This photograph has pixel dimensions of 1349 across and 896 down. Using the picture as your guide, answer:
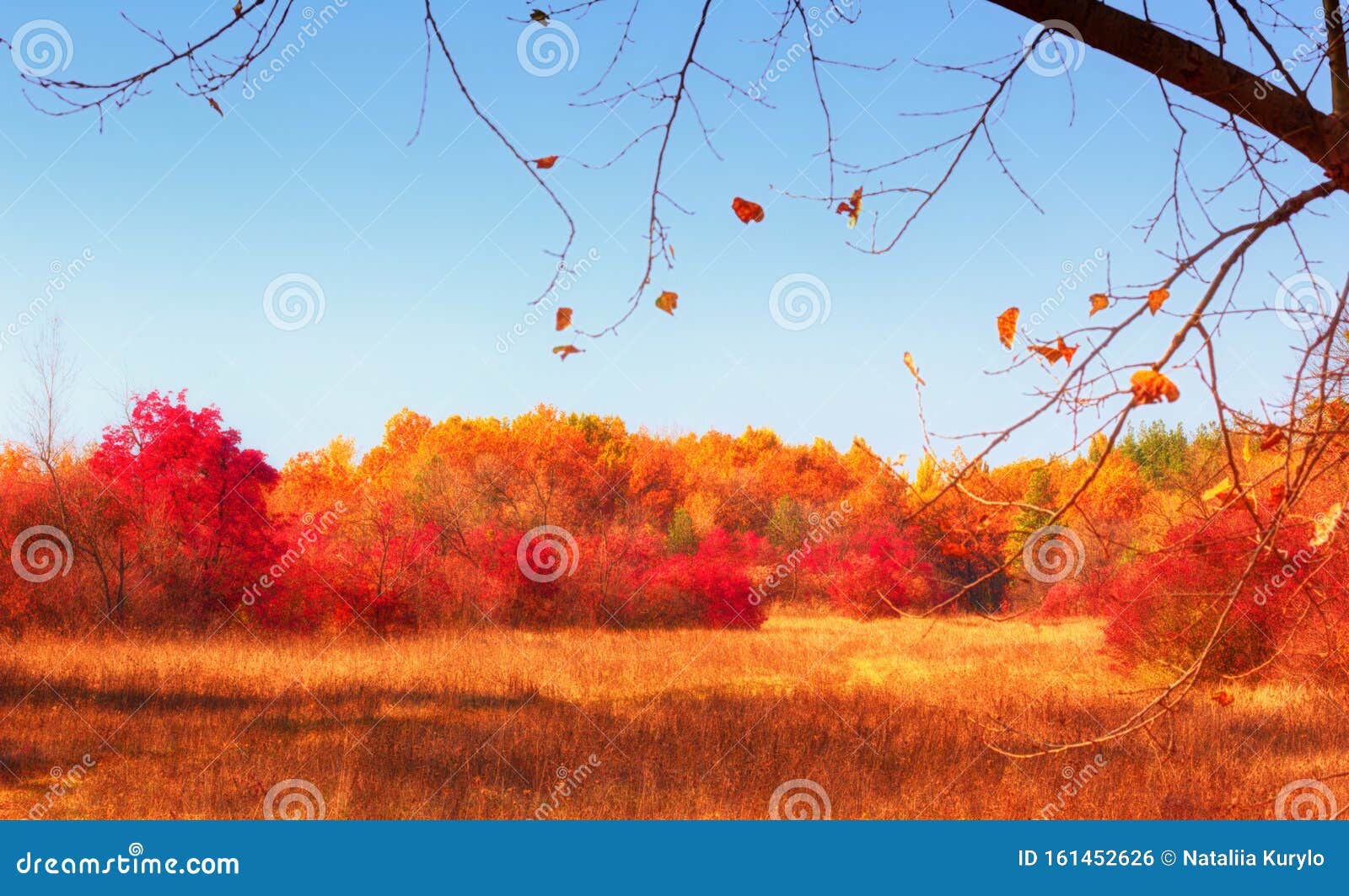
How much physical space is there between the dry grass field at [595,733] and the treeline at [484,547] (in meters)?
1.37

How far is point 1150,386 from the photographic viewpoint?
1.87 metres

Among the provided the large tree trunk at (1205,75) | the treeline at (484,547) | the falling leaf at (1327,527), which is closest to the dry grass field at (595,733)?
the treeline at (484,547)

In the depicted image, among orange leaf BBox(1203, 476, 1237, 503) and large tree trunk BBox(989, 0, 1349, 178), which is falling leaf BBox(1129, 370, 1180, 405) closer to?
orange leaf BBox(1203, 476, 1237, 503)

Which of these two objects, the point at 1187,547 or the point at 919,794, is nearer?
the point at 1187,547

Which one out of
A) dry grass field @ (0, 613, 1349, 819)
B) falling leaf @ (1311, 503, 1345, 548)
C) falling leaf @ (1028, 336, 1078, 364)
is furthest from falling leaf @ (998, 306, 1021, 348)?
dry grass field @ (0, 613, 1349, 819)

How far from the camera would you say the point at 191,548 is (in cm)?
1703

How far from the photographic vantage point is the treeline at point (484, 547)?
1572cm

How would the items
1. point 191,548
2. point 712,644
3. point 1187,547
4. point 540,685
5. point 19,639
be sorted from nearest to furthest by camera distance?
point 1187,547 → point 540,685 → point 19,639 → point 191,548 → point 712,644

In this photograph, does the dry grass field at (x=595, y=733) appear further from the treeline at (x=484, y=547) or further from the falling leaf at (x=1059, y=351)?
the falling leaf at (x=1059, y=351)

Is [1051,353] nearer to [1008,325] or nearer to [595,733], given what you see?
[1008,325]

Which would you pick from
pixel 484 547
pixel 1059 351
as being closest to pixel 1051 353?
pixel 1059 351

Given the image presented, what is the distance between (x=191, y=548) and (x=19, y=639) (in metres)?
3.06

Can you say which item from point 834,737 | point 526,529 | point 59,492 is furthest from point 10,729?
point 526,529

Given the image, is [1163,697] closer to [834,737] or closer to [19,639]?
[834,737]
